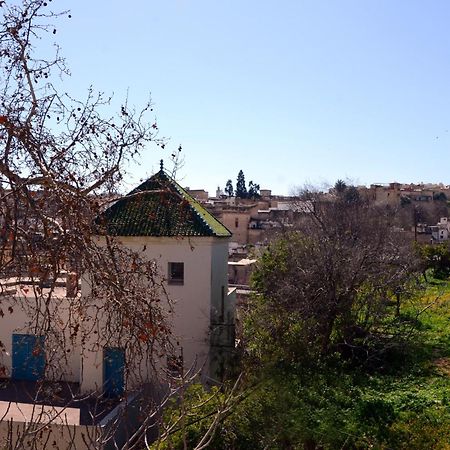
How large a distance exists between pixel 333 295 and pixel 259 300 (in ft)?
6.76

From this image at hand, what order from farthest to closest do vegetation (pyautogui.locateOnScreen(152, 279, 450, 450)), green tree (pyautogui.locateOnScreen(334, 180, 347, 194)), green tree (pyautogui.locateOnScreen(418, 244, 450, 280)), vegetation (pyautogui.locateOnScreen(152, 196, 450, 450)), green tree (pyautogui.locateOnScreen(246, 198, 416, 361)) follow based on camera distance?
green tree (pyautogui.locateOnScreen(334, 180, 347, 194)) → green tree (pyautogui.locateOnScreen(418, 244, 450, 280)) → green tree (pyautogui.locateOnScreen(246, 198, 416, 361)) → vegetation (pyautogui.locateOnScreen(152, 196, 450, 450)) → vegetation (pyautogui.locateOnScreen(152, 279, 450, 450))

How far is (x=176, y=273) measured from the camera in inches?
518

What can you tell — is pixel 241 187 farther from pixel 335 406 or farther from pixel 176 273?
pixel 335 406

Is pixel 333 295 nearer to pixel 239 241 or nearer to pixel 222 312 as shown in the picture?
pixel 222 312

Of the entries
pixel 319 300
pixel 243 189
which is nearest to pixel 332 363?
pixel 319 300

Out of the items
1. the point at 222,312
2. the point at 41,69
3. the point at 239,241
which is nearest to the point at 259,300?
the point at 222,312

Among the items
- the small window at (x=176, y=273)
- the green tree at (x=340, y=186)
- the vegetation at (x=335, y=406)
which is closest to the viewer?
the vegetation at (x=335, y=406)

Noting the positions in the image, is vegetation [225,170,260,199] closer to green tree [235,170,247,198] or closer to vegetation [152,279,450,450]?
green tree [235,170,247,198]

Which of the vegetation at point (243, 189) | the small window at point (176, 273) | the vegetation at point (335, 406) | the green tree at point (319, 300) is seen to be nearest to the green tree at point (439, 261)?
the green tree at point (319, 300)

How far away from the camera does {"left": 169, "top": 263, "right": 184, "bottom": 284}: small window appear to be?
42.8 ft

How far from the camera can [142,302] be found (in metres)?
3.29

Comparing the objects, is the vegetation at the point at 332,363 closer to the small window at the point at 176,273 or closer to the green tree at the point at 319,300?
the green tree at the point at 319,300


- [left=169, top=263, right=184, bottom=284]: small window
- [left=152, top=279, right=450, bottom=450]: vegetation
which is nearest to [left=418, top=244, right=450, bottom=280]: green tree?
[left=152, top=279, right=450, bottom=450]: vegetation

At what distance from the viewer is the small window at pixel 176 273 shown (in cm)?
1304
